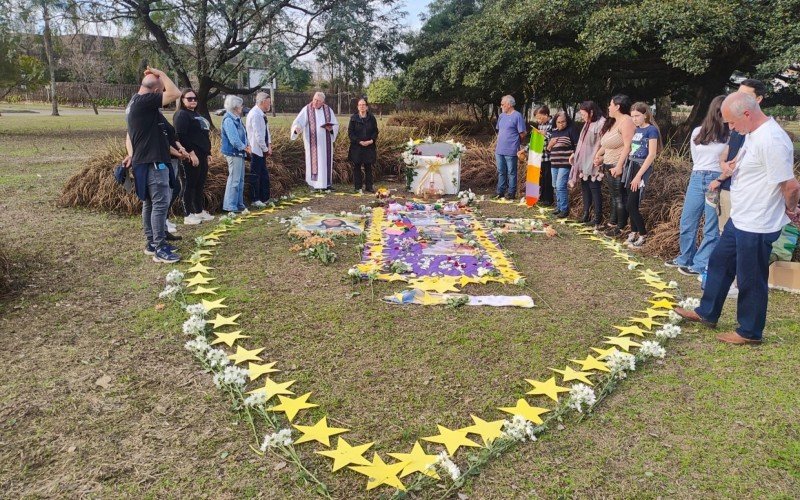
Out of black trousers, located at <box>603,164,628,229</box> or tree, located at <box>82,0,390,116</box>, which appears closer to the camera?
black trousers, located at <box>603,164,628,229</box>

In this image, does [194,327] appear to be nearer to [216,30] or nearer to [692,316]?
[692,316]

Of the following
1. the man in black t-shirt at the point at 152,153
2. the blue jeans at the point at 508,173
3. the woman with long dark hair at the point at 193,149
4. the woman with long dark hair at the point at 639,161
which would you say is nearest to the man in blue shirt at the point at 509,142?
the blue jeans at the point at 508,173

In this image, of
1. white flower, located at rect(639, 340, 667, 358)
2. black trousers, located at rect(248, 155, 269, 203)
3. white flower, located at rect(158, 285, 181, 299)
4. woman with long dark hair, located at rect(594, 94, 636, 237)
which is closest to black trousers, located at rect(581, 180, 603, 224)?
woman with long dark hair, located at rect(594, 94, 636, 237)

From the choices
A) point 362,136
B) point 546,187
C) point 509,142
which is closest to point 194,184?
point 362,136

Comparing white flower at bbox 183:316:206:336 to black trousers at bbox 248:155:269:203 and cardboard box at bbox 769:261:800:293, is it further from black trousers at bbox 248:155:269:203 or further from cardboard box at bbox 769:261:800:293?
cardboard box at bbox 769:261:800:293

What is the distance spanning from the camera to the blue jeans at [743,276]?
342cm

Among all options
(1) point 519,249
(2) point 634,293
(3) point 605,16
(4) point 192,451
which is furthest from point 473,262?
(3) point 605,16

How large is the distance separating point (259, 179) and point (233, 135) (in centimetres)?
117

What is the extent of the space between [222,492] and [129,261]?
142 inches

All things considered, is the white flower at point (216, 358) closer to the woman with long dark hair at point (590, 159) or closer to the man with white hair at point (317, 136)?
the woman with long dark hair at point (590, 159)

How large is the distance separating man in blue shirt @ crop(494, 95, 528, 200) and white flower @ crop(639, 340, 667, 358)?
5381mm

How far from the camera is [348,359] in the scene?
3400mm

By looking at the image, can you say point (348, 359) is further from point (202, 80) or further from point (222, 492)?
point (202, 80)

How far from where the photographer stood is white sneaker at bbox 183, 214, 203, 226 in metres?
6.75
